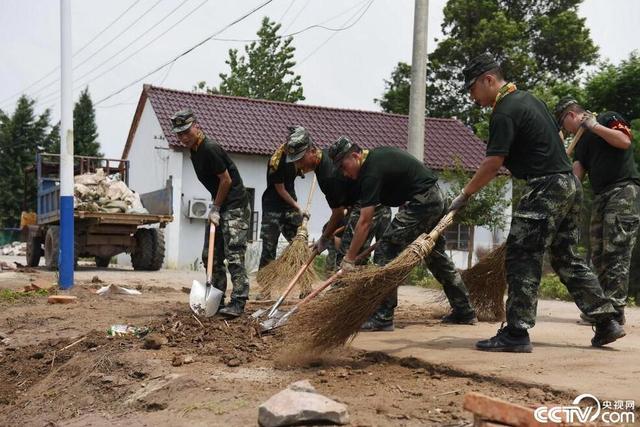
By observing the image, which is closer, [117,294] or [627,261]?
[627,261]

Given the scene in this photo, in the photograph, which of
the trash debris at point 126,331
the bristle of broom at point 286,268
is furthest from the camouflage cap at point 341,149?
the bristle of broom at point 286,268

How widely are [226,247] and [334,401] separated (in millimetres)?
3534

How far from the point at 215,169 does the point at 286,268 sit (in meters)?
1.78

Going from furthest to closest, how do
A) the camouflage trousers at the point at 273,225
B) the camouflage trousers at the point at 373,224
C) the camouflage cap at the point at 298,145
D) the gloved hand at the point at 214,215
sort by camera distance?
the camouflage trousers at the point at 273,225, the camouflage trousers at the point at 373,224, the gloved hand at the point at 214,215, the camouflage cap at the point at 298,145

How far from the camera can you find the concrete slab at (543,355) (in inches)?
172

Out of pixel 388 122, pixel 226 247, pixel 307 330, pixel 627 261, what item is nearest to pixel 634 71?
pixel 388 122

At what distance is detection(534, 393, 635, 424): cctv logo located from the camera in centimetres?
316

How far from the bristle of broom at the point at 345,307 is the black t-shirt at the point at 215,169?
2.13 m

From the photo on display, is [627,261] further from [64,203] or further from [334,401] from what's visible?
[64,203]

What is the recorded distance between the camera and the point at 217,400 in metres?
4.43

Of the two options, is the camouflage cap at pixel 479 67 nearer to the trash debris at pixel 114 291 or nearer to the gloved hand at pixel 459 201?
the gloved hand at pixel 459 201

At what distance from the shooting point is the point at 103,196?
16359mm

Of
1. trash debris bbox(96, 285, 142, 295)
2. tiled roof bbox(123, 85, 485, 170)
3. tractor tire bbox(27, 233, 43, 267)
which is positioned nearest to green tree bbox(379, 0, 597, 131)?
tiled roof bbox(123, 85, 485, 170)

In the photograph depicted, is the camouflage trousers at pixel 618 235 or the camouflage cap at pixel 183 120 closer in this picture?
the camouflage trousers at pixel 618 235
